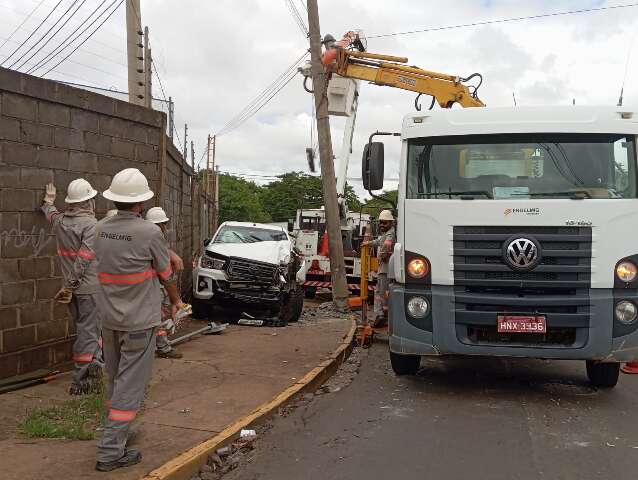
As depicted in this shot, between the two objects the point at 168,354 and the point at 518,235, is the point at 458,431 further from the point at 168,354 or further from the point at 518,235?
the point at 168,354

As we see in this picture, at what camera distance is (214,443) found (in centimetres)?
470

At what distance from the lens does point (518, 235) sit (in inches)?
242

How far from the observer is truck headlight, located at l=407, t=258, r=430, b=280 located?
6.43 m

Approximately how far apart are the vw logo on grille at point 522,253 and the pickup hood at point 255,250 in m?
5.53

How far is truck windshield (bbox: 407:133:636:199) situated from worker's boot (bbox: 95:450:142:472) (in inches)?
148

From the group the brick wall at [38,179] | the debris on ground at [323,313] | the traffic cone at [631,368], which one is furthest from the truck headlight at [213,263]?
the traffic cone at [631,368]

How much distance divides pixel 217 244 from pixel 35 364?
5.55 metres

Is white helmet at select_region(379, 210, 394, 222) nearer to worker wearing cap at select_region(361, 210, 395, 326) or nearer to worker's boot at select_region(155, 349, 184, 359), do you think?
worker wearing cap at select_region(361, 210, 395, 326)

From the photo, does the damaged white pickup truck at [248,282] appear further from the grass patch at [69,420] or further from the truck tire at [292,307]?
the grass patch at [69,420]

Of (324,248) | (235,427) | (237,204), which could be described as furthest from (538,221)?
(237,204)

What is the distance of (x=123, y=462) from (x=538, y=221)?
4195 mm

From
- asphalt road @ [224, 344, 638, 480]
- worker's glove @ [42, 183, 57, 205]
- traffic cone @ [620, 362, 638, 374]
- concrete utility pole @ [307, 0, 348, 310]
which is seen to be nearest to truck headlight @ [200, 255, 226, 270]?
concrete utility pole @ [307, 0, 348, 310]

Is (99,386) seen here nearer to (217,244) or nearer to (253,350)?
(253,350)

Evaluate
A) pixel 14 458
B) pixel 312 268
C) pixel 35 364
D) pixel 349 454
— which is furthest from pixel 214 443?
pixel 312 268
